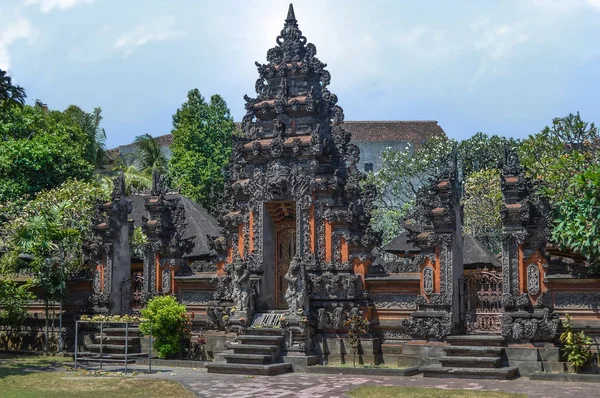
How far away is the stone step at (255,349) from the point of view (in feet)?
65.9

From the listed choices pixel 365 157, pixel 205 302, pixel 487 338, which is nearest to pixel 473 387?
pixel 487 338

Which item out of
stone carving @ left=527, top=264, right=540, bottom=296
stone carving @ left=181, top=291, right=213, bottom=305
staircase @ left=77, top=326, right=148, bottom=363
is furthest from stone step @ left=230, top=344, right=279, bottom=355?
stone carving @ left=527, top=264, right=540, bottom=296

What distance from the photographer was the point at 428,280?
19.9 meters

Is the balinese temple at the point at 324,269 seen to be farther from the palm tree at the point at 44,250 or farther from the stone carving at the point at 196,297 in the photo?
the palm tree at the point at 44,250

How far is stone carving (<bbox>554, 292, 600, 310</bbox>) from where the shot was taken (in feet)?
59.7

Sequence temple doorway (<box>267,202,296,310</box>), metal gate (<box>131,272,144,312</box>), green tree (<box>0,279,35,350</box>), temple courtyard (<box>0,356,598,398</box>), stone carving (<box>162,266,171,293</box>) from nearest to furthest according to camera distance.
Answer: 1. temple courtyard (<box>0,356,598,398</box>)
2. temple doorway (<box>267,202,296,310</box>)
3. green tree (<box>0,279,35,350</box>)
4. stone carving (<box>162,266,171,293</box>)
5. metal gate (<box>131,272,144,312</box>)

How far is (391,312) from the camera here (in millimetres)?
20828

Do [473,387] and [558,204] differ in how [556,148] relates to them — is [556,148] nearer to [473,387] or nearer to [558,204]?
[558,204]

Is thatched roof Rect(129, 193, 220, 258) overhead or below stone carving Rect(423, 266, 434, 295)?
overhead

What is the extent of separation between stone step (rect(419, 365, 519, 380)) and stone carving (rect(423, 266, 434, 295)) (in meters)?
2.15

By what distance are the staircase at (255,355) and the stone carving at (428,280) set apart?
3770 millimetres

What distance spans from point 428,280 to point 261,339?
4.43 m

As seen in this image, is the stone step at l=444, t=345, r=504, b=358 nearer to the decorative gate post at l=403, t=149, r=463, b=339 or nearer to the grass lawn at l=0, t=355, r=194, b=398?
the decorative gate post at l=403, t=149, r=463, b=339

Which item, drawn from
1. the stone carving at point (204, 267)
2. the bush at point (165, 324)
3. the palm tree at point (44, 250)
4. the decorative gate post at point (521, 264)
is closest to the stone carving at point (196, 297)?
the stone carving at point (204, 267)
